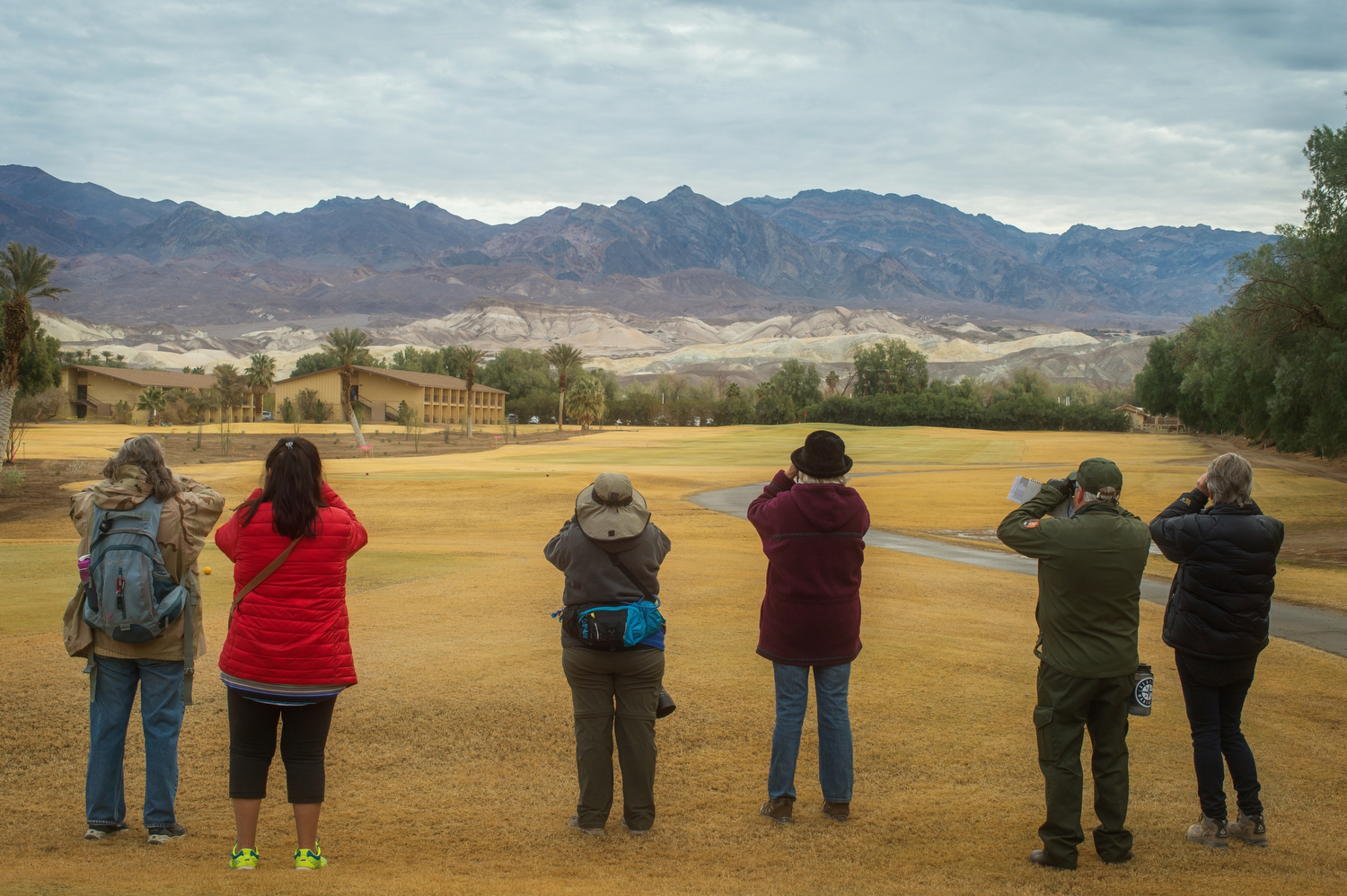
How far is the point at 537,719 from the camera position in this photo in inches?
338

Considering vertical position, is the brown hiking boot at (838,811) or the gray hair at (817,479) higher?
the gray hair at (817,479)

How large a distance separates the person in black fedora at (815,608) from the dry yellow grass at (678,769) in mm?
379

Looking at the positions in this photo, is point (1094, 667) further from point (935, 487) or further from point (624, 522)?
point (935, 487)

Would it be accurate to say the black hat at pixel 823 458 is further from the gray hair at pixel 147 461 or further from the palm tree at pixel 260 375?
the palm tree at pixel 260 375

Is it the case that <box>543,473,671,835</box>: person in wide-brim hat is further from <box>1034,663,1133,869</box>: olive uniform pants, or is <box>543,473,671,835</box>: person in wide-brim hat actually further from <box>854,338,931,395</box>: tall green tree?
<box>854,338,931,395</box>: tall green tree

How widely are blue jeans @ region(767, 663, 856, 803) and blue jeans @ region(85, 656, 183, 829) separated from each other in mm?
3703

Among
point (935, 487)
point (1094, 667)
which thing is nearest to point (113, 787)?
point (1094, 667)

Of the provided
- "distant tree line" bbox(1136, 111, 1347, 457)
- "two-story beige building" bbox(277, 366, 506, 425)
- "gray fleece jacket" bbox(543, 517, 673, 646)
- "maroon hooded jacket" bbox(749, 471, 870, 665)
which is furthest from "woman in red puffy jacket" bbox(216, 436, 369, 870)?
"two-story beige building" bbox(277, 366, 506, 425)

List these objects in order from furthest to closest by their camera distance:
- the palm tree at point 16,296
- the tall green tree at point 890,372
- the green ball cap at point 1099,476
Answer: the tall green tree at point 890,372, the palm tree at point 16,296, the green ball cap at point 1099,476

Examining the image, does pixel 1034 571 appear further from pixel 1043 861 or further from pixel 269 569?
pixel 269 569

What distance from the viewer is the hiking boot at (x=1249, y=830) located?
6.34m

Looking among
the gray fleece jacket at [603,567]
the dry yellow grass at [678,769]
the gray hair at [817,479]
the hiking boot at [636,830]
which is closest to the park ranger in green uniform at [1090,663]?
the dry yellow grass at [678,769]

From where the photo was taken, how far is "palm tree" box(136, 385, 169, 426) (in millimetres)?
93825

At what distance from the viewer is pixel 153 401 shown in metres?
93.9
